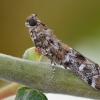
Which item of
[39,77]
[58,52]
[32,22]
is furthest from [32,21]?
[39,77]

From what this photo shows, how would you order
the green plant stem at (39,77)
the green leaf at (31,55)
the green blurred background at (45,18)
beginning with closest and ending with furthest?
the green plant stem at (39,77), the green leaf at (31,55), the green blurred background at (45,18)

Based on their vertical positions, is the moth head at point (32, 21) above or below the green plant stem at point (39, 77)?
above

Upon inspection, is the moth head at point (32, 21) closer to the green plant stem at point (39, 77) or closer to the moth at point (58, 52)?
the moth at point (58, 52)

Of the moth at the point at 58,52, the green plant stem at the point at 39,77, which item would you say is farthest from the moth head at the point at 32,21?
the green plant stem at the point at 39,77

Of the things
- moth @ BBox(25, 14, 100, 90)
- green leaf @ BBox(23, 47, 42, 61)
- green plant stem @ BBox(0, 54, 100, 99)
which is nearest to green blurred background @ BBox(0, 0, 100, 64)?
moth @ BBox(25, 14, 100, 90)

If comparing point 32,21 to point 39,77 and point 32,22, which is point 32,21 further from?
point 39,77

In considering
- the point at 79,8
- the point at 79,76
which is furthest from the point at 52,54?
the point at 79,8

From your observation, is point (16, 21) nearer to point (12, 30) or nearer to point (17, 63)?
point (12, 30)
